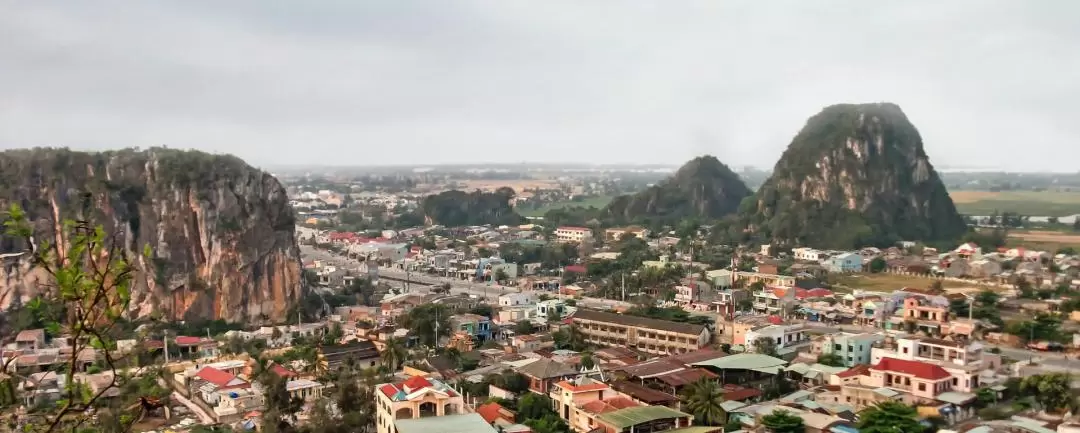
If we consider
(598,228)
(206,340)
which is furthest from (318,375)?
(598,228)

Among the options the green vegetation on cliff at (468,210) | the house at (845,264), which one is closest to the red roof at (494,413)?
the house at (845,264)

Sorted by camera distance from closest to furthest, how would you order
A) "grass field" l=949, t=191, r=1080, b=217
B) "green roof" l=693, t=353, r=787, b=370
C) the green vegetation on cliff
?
"green roof" l=693, t=353, r=787, b=370, the green vegetation on cliff, "grass field" l=949, t=191, r=1080, b=217

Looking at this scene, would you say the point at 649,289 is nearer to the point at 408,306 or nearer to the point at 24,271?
the point at 408,306

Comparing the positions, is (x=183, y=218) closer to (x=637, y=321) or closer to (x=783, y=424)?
(x=637, y=321)

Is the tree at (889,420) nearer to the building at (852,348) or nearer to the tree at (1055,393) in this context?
the tree at (1055,393)

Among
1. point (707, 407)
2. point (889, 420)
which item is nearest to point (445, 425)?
point (707, 407)

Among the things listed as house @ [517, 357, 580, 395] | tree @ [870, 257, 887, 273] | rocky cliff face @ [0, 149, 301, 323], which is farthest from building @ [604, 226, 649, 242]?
house @ [517, 357, 580, 395]

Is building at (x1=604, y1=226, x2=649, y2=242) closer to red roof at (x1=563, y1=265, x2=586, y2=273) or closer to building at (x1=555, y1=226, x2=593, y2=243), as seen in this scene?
building at (x1=555, y1=226, x2=593, y2=243)
